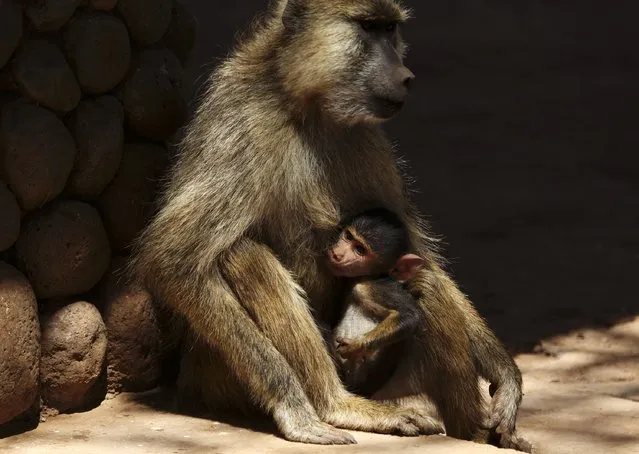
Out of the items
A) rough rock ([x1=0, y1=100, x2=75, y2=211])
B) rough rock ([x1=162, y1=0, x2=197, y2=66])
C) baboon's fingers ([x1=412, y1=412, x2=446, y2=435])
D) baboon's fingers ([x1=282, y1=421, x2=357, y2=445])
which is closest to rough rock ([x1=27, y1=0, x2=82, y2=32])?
rough rock ([x1=0, y1=100, x2=75, y2=211])

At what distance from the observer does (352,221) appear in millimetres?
5234

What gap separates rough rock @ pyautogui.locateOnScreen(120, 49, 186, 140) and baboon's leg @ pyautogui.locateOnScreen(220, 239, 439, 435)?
70cm

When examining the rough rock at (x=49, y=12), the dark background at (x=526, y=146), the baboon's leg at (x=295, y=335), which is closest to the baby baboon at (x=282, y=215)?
the baboon's leg at (x=295, y=335)

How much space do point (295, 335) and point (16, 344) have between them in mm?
1035

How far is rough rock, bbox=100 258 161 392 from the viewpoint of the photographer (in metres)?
5.35

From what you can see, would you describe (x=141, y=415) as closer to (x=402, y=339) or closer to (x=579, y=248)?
(x=402, y=339)

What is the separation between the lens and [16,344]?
4.87m

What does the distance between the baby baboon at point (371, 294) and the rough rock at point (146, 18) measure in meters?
1.11

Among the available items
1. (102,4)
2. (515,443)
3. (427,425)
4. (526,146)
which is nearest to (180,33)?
(102,4)

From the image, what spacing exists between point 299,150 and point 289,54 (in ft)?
1.24

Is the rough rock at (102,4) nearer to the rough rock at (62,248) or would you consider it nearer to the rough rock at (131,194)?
the rough rock at (131,194)

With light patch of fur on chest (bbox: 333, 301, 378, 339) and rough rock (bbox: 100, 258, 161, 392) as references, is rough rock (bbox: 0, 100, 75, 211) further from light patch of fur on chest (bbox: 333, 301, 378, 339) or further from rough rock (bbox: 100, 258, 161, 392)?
light patch of fur on chest (bbox: 333, 301, 378, 339)

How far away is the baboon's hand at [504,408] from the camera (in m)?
5.44

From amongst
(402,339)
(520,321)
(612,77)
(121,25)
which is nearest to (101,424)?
(402,339)
